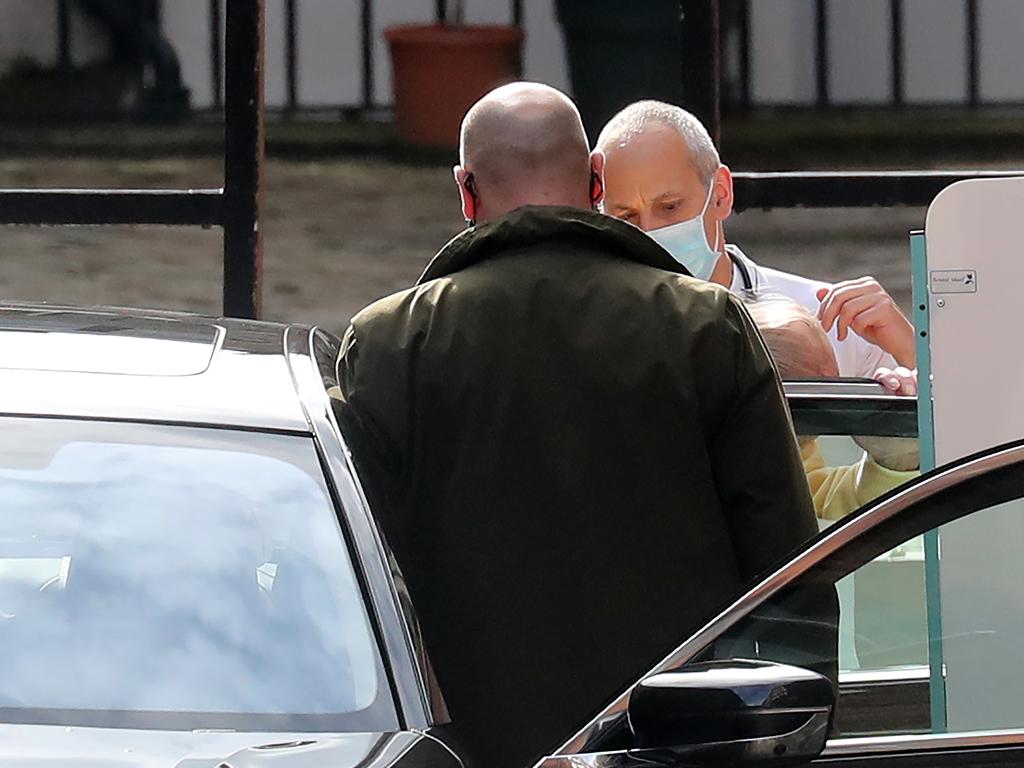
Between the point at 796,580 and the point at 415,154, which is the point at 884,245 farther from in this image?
the point at 796,580

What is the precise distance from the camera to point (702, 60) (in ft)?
23.4

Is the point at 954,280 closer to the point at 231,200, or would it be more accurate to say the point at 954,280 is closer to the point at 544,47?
the point at 544,47

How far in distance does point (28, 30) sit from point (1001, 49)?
3.36 metres

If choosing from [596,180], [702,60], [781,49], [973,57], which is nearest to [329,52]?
[702,60]

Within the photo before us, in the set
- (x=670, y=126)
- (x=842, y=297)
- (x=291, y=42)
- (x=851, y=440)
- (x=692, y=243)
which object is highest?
(x=291, y=42)

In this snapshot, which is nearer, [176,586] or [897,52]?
[176,586]

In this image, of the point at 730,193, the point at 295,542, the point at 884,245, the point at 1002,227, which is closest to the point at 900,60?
the point at 884,245

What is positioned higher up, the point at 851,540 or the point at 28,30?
the point at 28,30

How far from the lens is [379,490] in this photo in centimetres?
318

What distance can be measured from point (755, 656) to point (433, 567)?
0.65 metres

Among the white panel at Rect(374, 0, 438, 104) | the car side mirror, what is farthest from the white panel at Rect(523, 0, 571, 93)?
the car side mirror

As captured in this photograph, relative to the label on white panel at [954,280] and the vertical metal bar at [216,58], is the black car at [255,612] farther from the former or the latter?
the vertical metal bar at [216,58]

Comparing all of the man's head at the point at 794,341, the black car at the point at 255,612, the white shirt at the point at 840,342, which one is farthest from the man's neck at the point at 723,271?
the black car at the point at 255,612

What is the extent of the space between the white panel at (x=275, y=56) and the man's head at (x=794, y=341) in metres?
3.42
